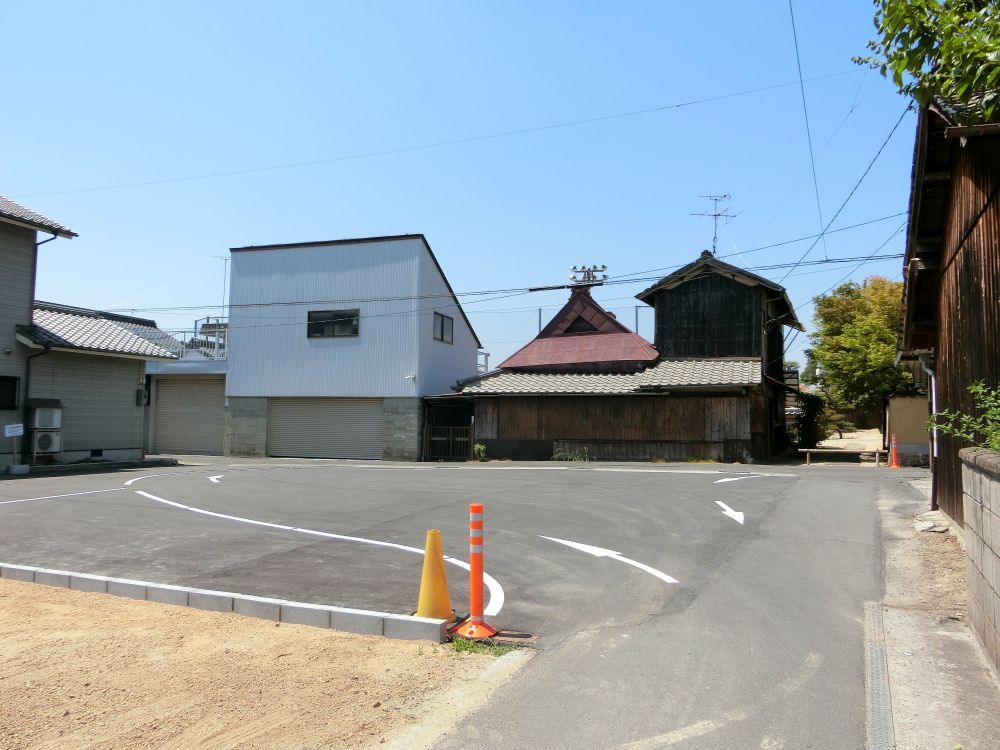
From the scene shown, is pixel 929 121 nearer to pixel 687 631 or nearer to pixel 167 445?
pixel 687 631

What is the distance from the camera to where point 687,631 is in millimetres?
5785

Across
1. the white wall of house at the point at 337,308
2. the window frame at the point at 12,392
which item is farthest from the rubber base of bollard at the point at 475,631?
the white wall of house at the point at 337,308

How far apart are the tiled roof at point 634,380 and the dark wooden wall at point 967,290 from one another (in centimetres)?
1421

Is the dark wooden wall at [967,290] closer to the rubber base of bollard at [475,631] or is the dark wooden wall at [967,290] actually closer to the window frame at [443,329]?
the rubber base of bollard at [475,631]

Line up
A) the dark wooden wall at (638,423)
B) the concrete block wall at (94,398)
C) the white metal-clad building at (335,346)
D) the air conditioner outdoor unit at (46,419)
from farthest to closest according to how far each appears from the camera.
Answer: the white metal-clad building at (335,346)
the dark wooden wall at (638,423)
the concrete block wall at (94,398)
the air conditioner outdoor unit at (46,419)

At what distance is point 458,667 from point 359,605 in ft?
5.62

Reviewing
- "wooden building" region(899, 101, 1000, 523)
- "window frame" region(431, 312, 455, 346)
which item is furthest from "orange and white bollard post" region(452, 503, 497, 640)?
"window frame" region(431, 312, 455, 346)

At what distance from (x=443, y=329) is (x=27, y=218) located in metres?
16.4

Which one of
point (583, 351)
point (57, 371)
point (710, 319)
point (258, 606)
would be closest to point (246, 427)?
point (57, 371)

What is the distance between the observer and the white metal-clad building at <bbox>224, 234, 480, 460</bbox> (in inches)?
1195

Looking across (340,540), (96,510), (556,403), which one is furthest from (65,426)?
(340,540)

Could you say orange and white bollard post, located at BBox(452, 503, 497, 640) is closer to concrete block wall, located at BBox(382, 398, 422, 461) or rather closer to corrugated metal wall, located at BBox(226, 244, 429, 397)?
concrete block wall, located at BBox(382, 398, 422, 461)

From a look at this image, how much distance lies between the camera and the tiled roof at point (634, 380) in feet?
85.6

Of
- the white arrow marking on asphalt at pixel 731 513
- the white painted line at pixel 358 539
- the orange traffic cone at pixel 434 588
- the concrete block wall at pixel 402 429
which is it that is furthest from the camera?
the concrete block wall at pixel 402 429
